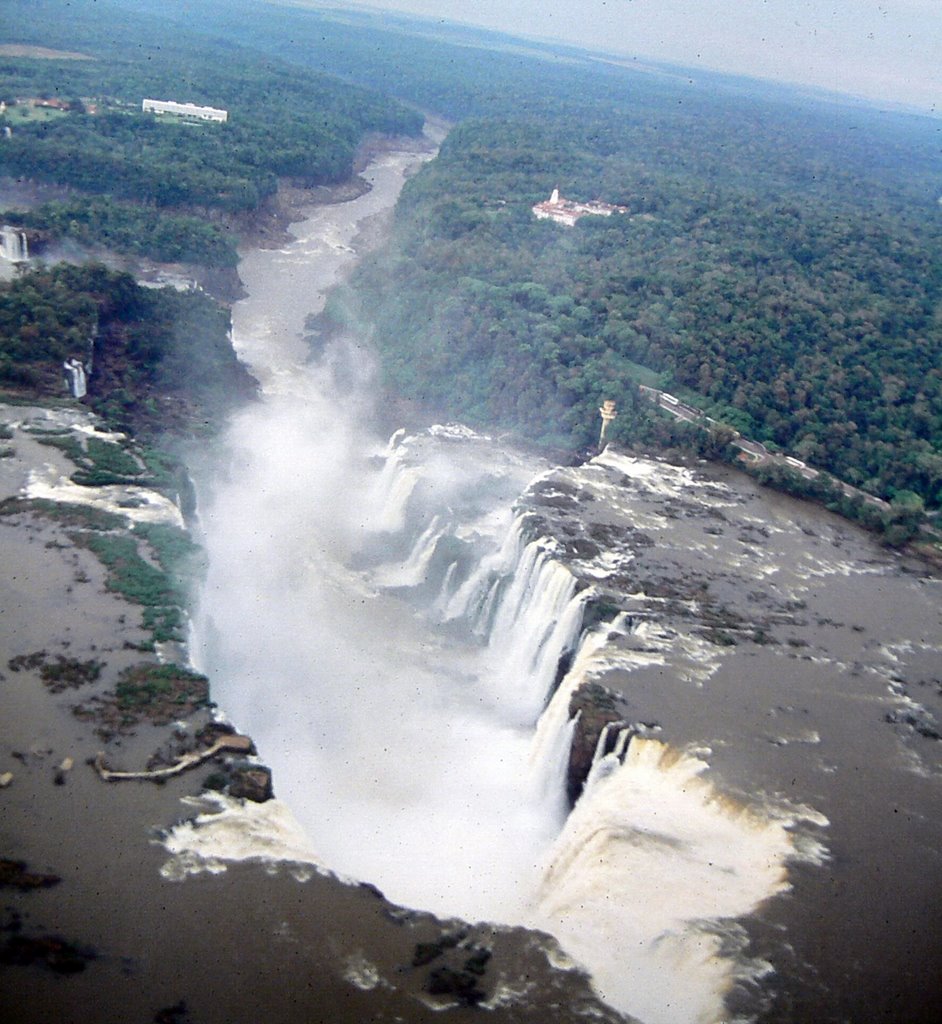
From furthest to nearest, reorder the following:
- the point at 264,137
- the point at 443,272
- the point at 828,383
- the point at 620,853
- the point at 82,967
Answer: the point at 264,137 < the point at 443,272 < the point at 828,383 < the point at 620,853 < the point at 82,967

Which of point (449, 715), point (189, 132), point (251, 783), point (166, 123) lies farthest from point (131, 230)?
point (251, 783)

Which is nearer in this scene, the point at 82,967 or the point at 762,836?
the point at 82,967

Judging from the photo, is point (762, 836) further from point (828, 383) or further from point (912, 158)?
point (912, 158)

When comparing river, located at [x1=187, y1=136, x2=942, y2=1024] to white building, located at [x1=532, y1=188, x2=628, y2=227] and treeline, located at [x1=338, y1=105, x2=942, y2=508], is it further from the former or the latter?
white building, located at [x1=532, y1=188, x2=628, y2=227]

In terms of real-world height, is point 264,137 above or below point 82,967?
above

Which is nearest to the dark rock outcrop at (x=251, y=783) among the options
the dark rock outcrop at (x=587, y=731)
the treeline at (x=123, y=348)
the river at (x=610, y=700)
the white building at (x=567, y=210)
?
the river at (x=610, y=700)

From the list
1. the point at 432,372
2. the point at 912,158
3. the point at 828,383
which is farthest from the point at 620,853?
the point at 912,158

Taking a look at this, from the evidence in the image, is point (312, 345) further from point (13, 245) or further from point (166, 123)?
point (166, 123)

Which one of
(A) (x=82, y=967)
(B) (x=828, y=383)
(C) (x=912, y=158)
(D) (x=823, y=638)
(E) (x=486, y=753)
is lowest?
(E) (x=486, y=753)
